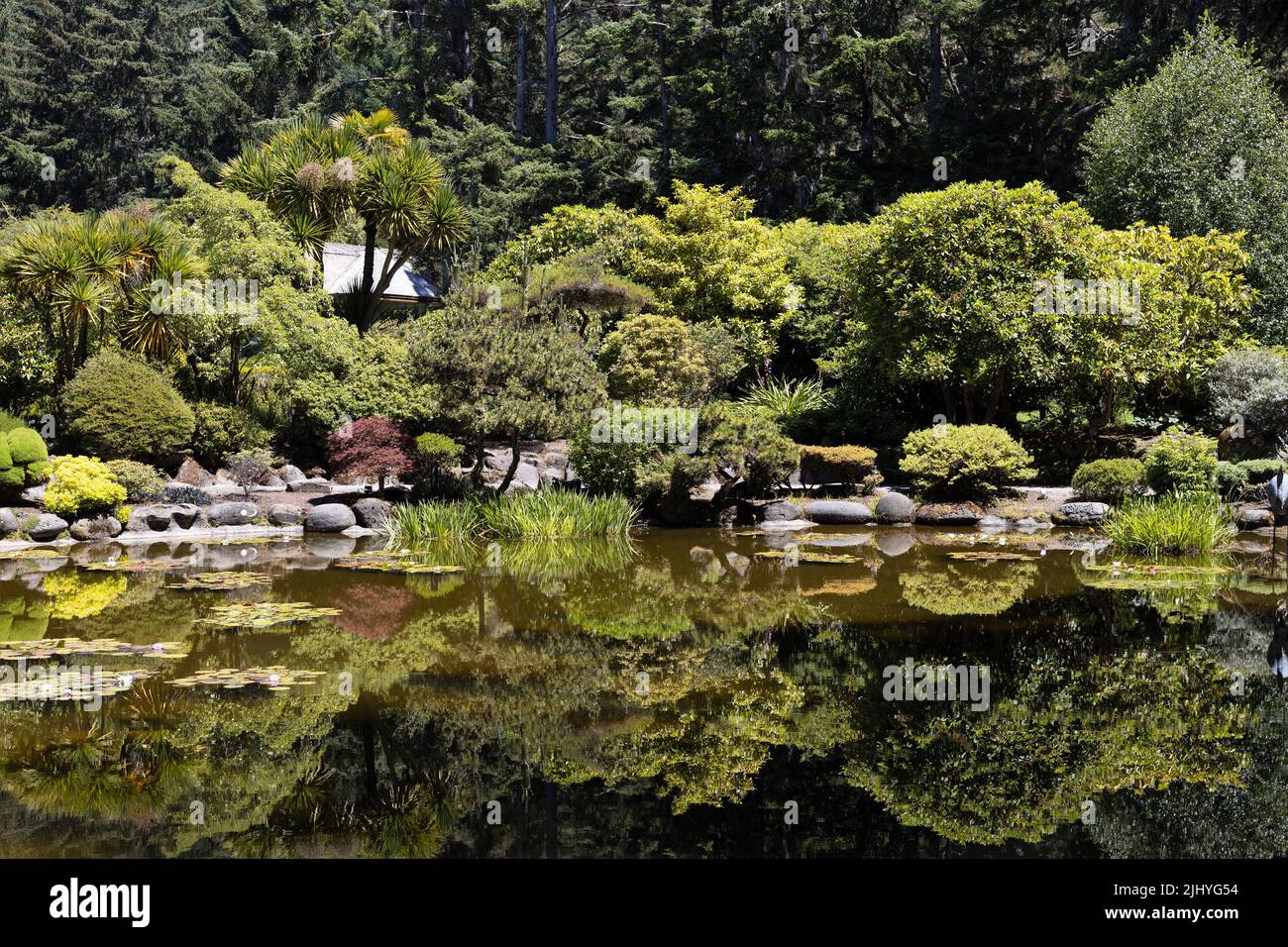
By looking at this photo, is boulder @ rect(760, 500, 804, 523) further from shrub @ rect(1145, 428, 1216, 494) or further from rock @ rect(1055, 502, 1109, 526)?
shrub @ rect(1145, 428, 1216, 494)

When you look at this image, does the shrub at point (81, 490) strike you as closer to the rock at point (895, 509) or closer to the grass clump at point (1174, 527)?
the rock at point (895, 509)

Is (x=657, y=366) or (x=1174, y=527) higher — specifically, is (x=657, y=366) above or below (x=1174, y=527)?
above

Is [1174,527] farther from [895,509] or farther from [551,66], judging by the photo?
[551,66]

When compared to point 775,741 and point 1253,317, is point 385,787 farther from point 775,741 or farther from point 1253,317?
point 1253,317

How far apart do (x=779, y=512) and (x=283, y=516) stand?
7303 mm

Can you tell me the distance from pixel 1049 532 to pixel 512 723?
36.3 feet

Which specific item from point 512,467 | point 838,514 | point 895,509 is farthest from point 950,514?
point 512,467

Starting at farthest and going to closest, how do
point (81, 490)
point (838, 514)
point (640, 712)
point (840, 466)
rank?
point (840, 466), point (838, 514), point (81, 490), point (640, 712)

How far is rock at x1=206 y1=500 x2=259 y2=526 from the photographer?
16828 mm

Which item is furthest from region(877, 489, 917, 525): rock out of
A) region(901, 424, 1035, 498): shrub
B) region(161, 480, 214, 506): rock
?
region(161, 480, 214, 506): rock

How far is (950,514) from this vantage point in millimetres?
17422

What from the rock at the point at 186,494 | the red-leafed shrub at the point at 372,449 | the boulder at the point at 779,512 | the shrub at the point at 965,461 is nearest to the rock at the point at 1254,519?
the shrub at the point at 965,461

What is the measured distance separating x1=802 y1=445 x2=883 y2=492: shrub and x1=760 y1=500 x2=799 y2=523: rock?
1.32 m

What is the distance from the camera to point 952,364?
→ 1973 centimetres
